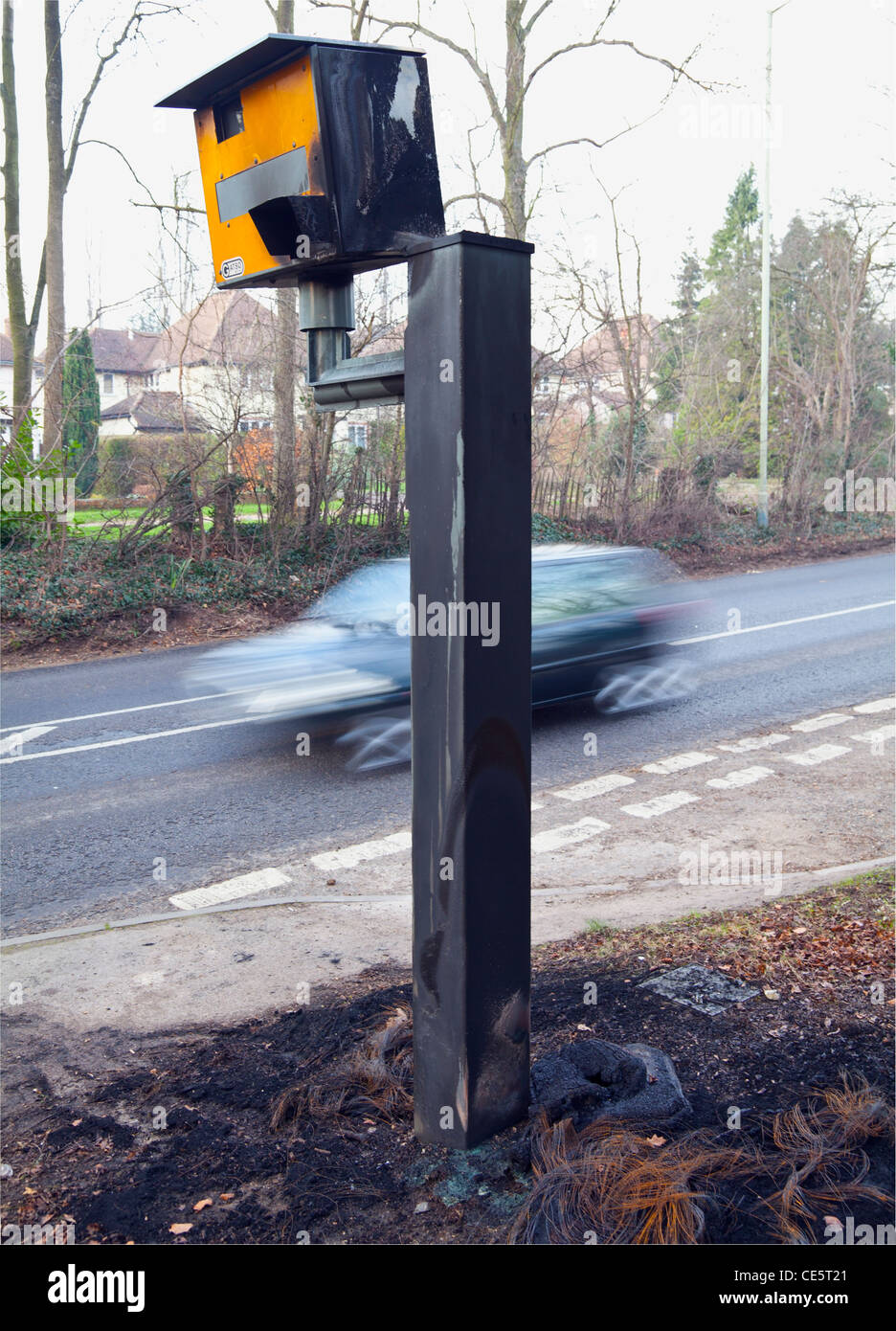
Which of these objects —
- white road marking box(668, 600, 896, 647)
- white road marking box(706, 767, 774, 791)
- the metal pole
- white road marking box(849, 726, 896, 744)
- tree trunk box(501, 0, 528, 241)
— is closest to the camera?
the metal pole

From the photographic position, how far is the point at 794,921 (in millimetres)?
4465

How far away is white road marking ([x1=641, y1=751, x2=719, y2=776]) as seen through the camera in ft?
25.4

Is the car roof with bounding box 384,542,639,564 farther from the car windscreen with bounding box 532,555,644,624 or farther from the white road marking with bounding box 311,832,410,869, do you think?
the white road marking with bounding box 311,832,410,869

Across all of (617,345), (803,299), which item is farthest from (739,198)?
(617,345)

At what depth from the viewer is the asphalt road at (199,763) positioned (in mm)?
5898

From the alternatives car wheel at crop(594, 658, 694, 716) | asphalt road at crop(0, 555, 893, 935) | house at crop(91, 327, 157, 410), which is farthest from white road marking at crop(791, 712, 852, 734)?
house at crop(91, 327, 157, 410)

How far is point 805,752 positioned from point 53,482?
10642mm

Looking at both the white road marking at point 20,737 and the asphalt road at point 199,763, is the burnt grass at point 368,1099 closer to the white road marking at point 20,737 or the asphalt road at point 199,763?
the asphalt road at point 199,763

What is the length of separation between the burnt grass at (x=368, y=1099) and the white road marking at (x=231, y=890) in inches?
54.4

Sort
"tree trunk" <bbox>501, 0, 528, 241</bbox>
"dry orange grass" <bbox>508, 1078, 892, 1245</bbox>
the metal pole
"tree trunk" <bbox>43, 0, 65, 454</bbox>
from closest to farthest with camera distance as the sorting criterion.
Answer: "dry orange grass" <bbox>508, 1078, 892, 1245</bbox> < the metal pole < "tree trunk" <bbox>43, 0, 65, 454</bbox> < "tree trunk" <bbox>501, 0, 528, 241</bbox>

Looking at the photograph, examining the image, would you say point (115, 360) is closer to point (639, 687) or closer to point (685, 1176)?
point (639, 687)

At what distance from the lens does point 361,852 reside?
6121 mm

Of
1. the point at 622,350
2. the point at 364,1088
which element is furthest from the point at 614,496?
the point at 364,1088

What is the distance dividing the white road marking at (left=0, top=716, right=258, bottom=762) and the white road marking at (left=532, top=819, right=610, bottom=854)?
3396mm
